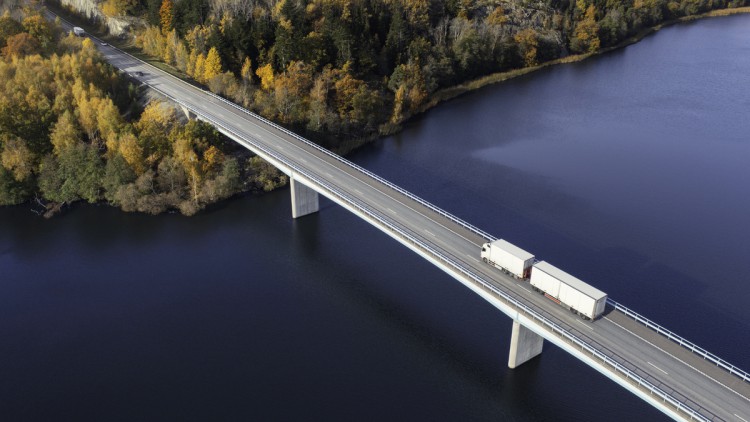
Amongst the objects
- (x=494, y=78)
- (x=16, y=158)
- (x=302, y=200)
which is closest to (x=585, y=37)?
(x=494, y=78)

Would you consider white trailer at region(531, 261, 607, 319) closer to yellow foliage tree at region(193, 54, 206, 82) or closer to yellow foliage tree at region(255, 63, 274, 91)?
yellow foliage tree at region(255, 63, 274, 91)

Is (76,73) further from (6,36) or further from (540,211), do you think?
(540,211)

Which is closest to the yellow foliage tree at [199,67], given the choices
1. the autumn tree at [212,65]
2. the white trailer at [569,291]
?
the autumn tree at [212,65]

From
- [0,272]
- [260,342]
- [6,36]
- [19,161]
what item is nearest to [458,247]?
[260,342]

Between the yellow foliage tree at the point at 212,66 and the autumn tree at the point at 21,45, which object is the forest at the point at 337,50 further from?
the autumn tree at the point at 21,45

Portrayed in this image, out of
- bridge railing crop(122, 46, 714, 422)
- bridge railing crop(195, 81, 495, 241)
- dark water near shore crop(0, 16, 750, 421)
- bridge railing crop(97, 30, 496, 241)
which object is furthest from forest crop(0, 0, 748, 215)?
bridge railing crop(122, 46, 714, 422)

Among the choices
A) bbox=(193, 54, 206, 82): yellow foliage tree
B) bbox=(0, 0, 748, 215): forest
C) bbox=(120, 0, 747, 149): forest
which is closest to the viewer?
bbox=(0, 0, 748, 215): forest

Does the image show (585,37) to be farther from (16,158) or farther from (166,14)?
(16,158)
